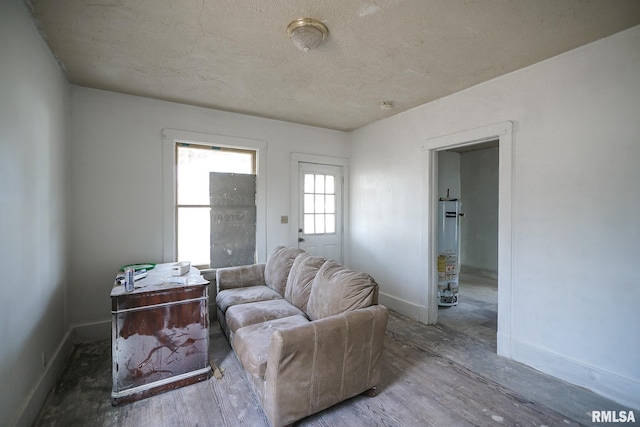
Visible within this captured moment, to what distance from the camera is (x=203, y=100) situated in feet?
11.1

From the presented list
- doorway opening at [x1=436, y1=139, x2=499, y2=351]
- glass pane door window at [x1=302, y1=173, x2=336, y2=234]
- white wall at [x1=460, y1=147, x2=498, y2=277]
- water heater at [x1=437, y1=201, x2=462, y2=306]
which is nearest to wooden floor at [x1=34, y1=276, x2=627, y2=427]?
water heater at [x1=437, y1=201, x2=462, y2=306]

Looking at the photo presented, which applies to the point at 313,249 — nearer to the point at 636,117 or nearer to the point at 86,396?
the point at 86,396

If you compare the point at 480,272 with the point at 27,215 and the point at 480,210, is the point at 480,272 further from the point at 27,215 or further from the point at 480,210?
the point at 27,215

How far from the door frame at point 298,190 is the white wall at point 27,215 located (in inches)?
103

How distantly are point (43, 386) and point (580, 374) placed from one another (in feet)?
13.5

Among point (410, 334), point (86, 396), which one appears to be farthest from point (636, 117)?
point (86, 396)

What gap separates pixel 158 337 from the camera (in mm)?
2199

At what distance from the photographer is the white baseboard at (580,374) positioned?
2.02m

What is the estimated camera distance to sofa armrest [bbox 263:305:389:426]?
173cm

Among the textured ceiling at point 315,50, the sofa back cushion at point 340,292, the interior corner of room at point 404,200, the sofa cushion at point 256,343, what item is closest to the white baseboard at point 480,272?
the interior corner of room at point 404,200

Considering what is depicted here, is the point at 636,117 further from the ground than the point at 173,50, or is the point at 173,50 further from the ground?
the point at 173,50

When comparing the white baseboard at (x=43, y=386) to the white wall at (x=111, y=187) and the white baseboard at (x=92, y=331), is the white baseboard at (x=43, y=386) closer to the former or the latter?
the white baseboard at (x=92, y=331)

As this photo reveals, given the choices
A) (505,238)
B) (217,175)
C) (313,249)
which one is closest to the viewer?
(505,238)

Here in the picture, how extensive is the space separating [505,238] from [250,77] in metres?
2.96
